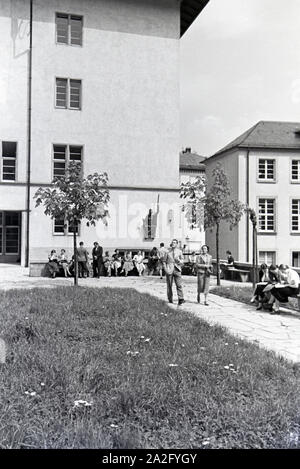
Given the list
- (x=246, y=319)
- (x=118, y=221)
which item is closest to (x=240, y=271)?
(x=118, y=221)

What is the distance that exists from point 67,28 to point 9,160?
8.39 m

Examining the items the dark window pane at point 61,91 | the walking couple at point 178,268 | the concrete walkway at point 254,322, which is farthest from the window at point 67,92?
the walking couple at point 178,268

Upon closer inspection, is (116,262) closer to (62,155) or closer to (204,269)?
(62,155)

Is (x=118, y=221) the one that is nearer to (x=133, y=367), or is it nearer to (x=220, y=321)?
(x=220, y=321)

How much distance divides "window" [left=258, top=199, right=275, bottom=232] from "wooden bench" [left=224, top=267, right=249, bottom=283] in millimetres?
16186

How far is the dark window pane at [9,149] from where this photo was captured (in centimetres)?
2664

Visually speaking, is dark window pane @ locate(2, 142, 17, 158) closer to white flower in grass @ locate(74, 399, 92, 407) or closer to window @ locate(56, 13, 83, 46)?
window @ locate(56, 13, 83, 46)

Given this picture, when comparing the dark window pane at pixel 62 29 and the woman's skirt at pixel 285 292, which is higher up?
the dark window pane at pixel 62 29

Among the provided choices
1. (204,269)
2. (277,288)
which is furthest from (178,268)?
(277,288)

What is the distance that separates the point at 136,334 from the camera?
26.7 ft

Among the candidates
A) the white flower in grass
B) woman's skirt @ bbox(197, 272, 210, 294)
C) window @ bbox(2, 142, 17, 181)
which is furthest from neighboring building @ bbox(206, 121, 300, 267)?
the white flower in grass

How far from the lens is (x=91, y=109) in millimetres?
27812

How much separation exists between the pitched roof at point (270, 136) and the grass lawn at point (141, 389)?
3388 centimetres

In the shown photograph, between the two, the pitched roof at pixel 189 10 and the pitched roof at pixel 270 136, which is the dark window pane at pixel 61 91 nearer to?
the pitched roof at pixel 189 10
